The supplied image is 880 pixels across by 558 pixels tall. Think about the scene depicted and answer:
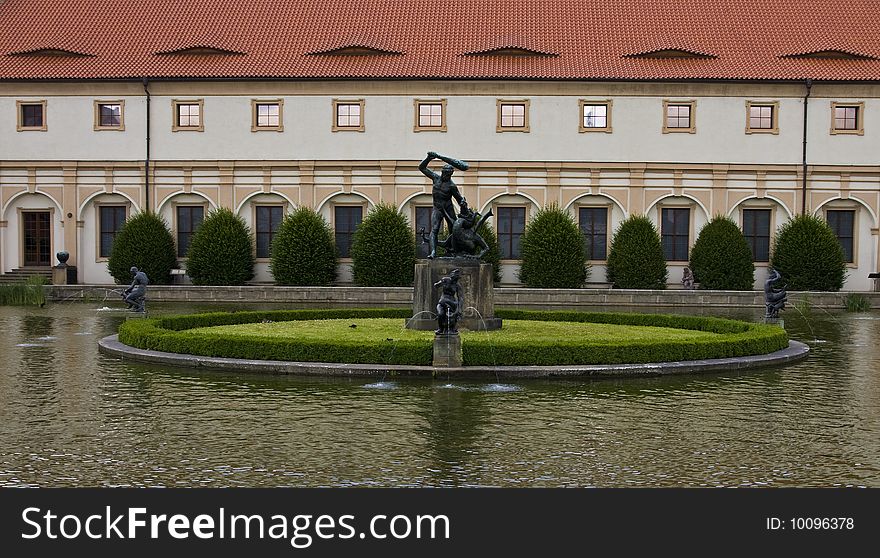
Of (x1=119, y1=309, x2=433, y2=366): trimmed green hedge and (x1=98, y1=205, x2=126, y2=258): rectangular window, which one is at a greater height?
(x1=98, y1=205, x2=126, y2=258): rectangular window

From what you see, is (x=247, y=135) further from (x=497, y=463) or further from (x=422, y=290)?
(x=497, y=463)

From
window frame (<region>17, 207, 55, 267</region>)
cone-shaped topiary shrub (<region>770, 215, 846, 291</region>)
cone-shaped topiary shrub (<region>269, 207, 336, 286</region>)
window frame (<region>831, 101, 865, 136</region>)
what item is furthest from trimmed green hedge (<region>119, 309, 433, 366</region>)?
window frame (<region>831, 101, 865, 136</region>)

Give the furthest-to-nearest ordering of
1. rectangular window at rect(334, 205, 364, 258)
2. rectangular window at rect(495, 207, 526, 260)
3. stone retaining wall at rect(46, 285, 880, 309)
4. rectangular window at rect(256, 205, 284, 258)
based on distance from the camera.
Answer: rectangular window at rect(256, 205, 284, 258) → rectangular window at rect(334, 205, 364, 258) → rectangular window at rect(495, 207, 526, 260) → stone retaining wall at rect(46, 285, 880, 309)

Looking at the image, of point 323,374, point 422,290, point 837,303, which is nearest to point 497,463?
point 323,374

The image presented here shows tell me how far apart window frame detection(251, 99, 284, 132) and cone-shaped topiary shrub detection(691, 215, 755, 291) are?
17.0 m

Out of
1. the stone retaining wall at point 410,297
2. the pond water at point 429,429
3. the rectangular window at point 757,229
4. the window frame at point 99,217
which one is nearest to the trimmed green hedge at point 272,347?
the pond water at point 429,429

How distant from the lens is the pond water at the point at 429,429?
11000 mm

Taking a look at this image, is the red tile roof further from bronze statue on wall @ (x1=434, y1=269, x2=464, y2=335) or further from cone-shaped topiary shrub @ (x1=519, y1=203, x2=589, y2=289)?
bronze statue on wall @ (x1=434, y1=269, x2=464, y2=335)

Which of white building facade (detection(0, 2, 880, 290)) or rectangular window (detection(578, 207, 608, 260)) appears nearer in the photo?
white building facade (detection(0, 2, 880, 290))

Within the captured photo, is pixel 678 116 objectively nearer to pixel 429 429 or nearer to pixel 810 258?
pixel 810 258

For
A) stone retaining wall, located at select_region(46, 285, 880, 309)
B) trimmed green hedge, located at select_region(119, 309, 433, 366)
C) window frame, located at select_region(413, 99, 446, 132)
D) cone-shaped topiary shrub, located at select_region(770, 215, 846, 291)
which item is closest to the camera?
trimmed green hedge, located at select_region(119, 309, 433, 366)

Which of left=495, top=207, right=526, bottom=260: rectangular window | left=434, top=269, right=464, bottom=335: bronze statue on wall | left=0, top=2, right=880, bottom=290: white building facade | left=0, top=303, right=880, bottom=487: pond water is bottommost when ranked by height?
left=0, top=303, right=880, bottom=487: pond water

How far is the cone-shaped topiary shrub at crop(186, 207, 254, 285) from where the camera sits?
142ft

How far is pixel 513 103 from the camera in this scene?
1770 inches
